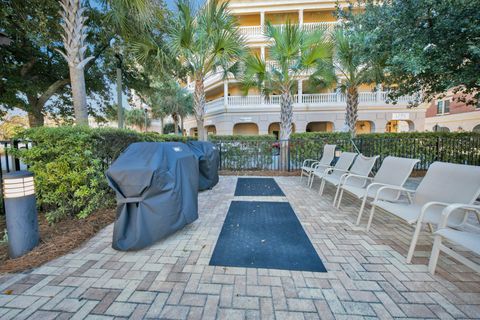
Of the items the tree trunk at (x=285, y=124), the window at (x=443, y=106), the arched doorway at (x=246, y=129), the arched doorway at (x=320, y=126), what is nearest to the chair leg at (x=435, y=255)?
the tree trunk at (x=285, y=124)

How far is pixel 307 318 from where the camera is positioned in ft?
5.28

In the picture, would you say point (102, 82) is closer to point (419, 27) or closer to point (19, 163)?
point (19, 163)

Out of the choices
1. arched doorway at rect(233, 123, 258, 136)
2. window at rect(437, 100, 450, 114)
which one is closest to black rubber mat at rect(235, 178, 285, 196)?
arched doorway at rect(233, 123, 258, 136)

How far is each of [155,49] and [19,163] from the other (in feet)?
16.1

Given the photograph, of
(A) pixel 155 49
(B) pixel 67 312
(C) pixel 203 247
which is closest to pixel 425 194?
(C) pixel 203 247

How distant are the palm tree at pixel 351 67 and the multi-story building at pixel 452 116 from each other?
14.8 m

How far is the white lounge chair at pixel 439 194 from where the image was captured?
7.52 ft

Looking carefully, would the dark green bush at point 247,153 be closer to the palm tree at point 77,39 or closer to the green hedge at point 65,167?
the palm tree at point 77,39

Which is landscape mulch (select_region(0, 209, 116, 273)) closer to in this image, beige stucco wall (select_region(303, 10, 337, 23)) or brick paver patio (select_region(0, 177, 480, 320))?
brick paver patio (select_region(0, 177, 480, 320))

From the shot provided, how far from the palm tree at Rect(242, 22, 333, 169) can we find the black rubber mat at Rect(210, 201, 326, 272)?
4.92 metres

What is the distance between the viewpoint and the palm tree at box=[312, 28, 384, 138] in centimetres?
588

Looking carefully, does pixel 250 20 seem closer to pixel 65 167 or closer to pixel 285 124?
pixel 285 124

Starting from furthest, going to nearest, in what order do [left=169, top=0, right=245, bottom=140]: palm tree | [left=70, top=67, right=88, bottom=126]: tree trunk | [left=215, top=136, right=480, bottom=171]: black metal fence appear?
[left=215, top=136, right=480, bottom=171]: black metal fence < [left=169, top=0, right=245, bottom=140]: palm tree < [left=70, top=67, right=88, bottom=126]: tree trunk

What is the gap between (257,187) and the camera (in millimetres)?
6023
